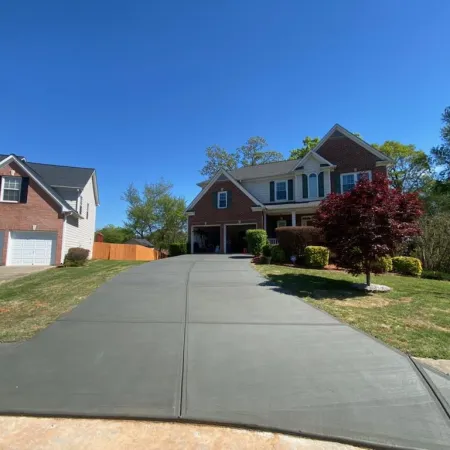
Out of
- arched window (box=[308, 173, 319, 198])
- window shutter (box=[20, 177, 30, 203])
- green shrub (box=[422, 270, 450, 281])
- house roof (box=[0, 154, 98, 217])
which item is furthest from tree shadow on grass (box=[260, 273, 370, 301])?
window shutter (box=[20, 177, 30, 203])

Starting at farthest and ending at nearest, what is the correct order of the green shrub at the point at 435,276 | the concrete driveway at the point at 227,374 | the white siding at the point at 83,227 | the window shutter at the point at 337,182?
the window shutter at the point at 337,182, the white siding at the point at 83,227, the green shrub at the point at 435,276, the concrete driveway at the point at 227,374

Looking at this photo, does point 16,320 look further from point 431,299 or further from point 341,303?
point 431,299

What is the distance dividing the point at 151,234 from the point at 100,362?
4137cm

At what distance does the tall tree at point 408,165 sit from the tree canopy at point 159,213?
1070 inches

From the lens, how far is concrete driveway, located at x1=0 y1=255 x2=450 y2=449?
2.89 m

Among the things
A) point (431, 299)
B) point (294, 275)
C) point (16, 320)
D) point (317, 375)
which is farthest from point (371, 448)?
point (294, 275)

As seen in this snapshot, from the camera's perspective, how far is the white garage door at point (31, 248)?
57.7 feet

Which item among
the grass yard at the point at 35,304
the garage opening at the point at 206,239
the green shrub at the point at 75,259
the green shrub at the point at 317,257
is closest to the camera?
the grass yard at the point at 35,304

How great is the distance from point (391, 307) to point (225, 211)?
15821 mm

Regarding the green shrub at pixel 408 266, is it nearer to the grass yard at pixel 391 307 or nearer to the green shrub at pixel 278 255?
the grass yard at pixel 391 307

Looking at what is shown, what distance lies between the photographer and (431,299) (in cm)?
786

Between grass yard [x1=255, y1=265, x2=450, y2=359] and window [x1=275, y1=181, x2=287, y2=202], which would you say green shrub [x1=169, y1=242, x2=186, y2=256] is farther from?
grass yard [x1=255, y1=265, x2=450, y2=359]

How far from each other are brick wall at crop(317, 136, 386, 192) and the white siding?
18.0 metres

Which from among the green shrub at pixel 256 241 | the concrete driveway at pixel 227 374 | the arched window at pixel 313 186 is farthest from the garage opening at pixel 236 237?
the concrete driveway at pixel 227 374
